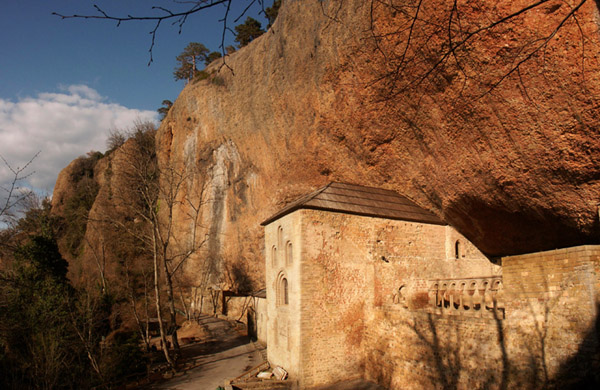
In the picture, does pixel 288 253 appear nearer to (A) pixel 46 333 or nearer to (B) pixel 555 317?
(A) pixel 46 333

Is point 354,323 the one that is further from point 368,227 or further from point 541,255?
point 541,255

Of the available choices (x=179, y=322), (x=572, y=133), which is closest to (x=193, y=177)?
(x=179, y=322)

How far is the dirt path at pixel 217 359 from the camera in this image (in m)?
14.9

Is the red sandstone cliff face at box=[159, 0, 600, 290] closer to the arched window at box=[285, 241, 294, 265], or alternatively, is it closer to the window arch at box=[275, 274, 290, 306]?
the arched window at box=[285, 241, 294, 265]

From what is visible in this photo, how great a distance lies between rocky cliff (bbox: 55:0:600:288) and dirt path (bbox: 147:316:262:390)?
5.45m

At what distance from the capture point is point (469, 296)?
11.5 meters

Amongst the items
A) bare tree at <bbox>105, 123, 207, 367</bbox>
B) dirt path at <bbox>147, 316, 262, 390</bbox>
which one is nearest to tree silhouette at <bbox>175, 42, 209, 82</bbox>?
bare tree at <bbox>105, 123, 207, 367</bbox>

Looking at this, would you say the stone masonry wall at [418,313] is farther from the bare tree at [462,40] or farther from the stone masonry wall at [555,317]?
the bare tree at [462,40]

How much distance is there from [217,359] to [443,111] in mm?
14110

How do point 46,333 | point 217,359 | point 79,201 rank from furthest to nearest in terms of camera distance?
point 79,201 → point 217,359 → point 46,333

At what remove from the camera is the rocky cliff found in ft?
27.1

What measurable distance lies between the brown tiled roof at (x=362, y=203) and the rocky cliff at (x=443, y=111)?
463 millimetres

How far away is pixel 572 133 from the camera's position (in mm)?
8742

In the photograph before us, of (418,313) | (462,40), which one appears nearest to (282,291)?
(418,313)
